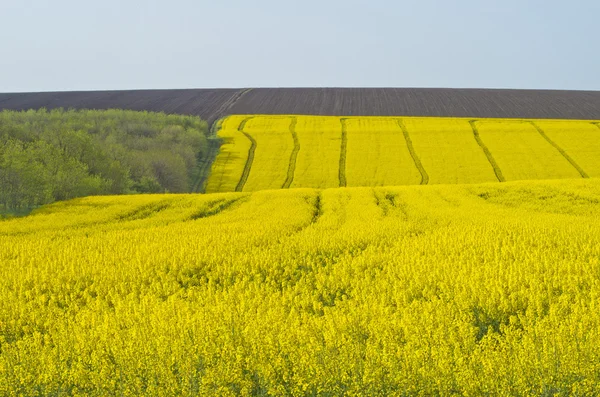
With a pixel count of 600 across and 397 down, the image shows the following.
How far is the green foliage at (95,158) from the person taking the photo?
41000mm

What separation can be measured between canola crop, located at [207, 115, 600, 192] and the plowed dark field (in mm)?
9505

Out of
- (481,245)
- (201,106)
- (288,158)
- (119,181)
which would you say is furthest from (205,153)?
(481,245)

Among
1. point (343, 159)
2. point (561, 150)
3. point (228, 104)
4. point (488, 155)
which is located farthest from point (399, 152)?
point (228, 104)

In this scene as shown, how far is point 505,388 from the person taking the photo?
8.85m

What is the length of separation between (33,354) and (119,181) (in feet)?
136

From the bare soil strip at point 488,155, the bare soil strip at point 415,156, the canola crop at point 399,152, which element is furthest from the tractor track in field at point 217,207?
the bare soil strip at point 488,155

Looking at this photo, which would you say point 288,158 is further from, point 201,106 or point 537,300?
point 537,300

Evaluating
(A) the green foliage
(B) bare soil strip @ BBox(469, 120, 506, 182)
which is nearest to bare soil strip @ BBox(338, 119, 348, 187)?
(B) bare soil strip @ BBox(469, 120, 506, 182)

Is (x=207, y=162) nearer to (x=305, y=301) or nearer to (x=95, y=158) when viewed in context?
(x=95, y=158)

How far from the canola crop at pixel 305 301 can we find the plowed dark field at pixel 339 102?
6192 centimetres

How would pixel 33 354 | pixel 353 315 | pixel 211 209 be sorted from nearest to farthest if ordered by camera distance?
pixel 33 354 → pixel 353 315 → pixel 211 209

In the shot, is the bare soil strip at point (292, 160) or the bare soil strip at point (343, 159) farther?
the bare soil strip at point (343, 159)

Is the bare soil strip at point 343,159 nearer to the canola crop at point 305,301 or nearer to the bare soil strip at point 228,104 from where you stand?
the canola crop at point 305,301

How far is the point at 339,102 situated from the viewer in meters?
104
